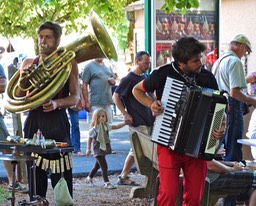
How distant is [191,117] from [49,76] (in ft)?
3.77

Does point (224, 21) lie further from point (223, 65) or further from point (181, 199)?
point (181, 199)

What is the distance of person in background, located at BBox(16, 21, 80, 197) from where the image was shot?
5.91 m

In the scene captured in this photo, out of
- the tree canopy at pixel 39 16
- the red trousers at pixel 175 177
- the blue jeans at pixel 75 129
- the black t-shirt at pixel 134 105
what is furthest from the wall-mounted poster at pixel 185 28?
the tree canopy at pixel 39 16

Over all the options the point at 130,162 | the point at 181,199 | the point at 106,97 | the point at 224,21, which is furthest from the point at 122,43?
the point at 181,199

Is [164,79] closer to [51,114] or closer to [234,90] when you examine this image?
[51,114]

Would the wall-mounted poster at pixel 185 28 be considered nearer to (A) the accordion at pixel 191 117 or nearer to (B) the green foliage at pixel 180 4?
(B) the green foliage at pixel 180 4

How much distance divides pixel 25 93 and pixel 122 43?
1028 inches

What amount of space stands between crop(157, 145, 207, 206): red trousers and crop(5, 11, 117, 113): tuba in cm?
96

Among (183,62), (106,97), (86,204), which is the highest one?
(183,62)

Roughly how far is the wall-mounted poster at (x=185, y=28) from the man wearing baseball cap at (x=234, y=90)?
1.14m

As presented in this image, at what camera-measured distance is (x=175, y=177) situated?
585cm

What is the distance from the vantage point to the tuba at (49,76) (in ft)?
19.0

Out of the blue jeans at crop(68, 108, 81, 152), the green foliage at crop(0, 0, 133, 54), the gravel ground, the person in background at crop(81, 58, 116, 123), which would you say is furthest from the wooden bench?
the green foliage at crop(0, 0, 133, 54)

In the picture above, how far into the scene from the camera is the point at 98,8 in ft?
28.6
